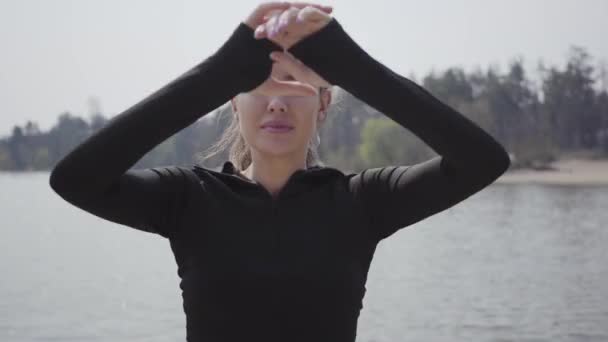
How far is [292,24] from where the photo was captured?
2.10 meters

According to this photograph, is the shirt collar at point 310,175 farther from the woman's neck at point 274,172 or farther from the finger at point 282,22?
the finger at point 282,22

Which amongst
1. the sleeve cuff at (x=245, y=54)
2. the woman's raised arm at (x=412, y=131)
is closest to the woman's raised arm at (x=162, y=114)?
the sleeve cuff at (x=245, y=54)

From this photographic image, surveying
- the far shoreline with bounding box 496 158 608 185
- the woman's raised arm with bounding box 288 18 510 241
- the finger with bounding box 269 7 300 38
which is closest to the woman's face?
the woman's raised arm with bounding box 288 18 510 241

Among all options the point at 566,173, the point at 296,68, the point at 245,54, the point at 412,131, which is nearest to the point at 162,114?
the point at 245,54

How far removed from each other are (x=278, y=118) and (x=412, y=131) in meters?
0.41

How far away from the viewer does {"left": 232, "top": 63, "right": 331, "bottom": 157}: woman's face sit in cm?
246

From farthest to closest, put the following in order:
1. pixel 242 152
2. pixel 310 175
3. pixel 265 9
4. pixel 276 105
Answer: pixel 242 152 → pixel 310 175 → pixel 276 105 → pixel 265 9

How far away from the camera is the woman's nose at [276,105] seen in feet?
8.02

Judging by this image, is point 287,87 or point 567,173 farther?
point 567,173

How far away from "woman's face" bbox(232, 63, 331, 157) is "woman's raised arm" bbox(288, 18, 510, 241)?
0.22 metres

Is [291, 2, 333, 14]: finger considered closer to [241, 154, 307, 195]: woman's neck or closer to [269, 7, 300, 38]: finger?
[269, 7, 300, 38]: finger

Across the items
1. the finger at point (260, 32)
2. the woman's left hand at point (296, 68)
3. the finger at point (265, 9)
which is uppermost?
the finger at point (265, 9)

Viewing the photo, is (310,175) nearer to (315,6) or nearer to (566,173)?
(315,6)

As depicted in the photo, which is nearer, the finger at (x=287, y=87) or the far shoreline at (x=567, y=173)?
the finger at (x=287, y=87)
